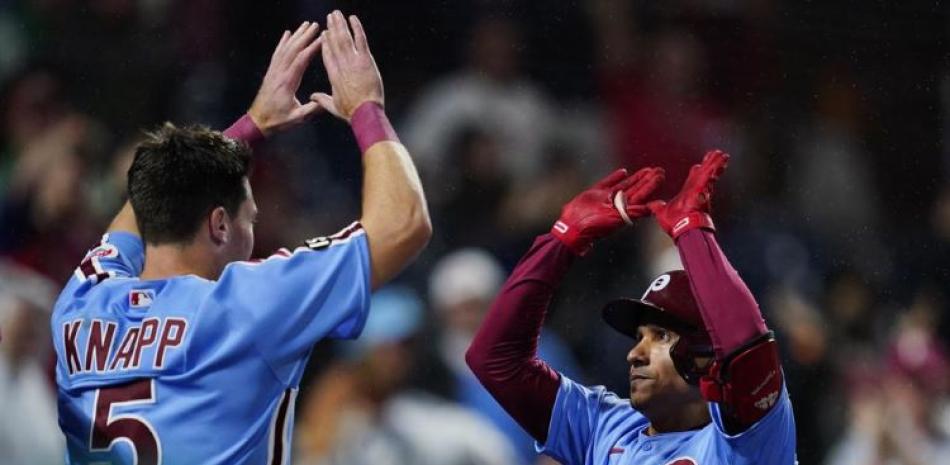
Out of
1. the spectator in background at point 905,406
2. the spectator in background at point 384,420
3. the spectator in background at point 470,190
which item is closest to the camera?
the spectator in background at point 384,420

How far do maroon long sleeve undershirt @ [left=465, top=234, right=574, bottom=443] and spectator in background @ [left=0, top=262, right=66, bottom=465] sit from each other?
6.65ft

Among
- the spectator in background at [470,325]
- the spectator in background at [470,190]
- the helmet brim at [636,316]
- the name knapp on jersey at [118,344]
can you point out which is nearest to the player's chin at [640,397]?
the helmet brim at [636,316]

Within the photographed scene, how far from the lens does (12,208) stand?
16.7 ft

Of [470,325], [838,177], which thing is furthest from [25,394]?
[838,177]

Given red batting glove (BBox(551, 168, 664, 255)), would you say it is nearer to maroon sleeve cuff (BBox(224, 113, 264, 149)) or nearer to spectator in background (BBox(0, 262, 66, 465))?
maroon sleeve cuff (BBox(224, 113, 264, 149))

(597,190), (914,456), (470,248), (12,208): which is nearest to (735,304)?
(597,190)

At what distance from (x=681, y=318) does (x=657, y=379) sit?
5.6 inches

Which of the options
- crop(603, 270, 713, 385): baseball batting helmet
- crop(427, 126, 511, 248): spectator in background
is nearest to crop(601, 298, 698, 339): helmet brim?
crop(603, 270, 713, 385): baseball batting helmet

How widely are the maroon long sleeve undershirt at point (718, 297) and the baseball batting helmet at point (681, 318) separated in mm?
176

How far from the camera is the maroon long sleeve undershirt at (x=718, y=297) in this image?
279 centimetres

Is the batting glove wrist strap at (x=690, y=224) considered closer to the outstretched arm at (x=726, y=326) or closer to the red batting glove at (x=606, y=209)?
the outstretched arm at (x=726, y=326)

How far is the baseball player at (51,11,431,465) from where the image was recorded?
2.42m

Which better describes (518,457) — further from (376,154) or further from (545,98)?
(376,154)

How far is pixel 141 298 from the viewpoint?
2545 mm
